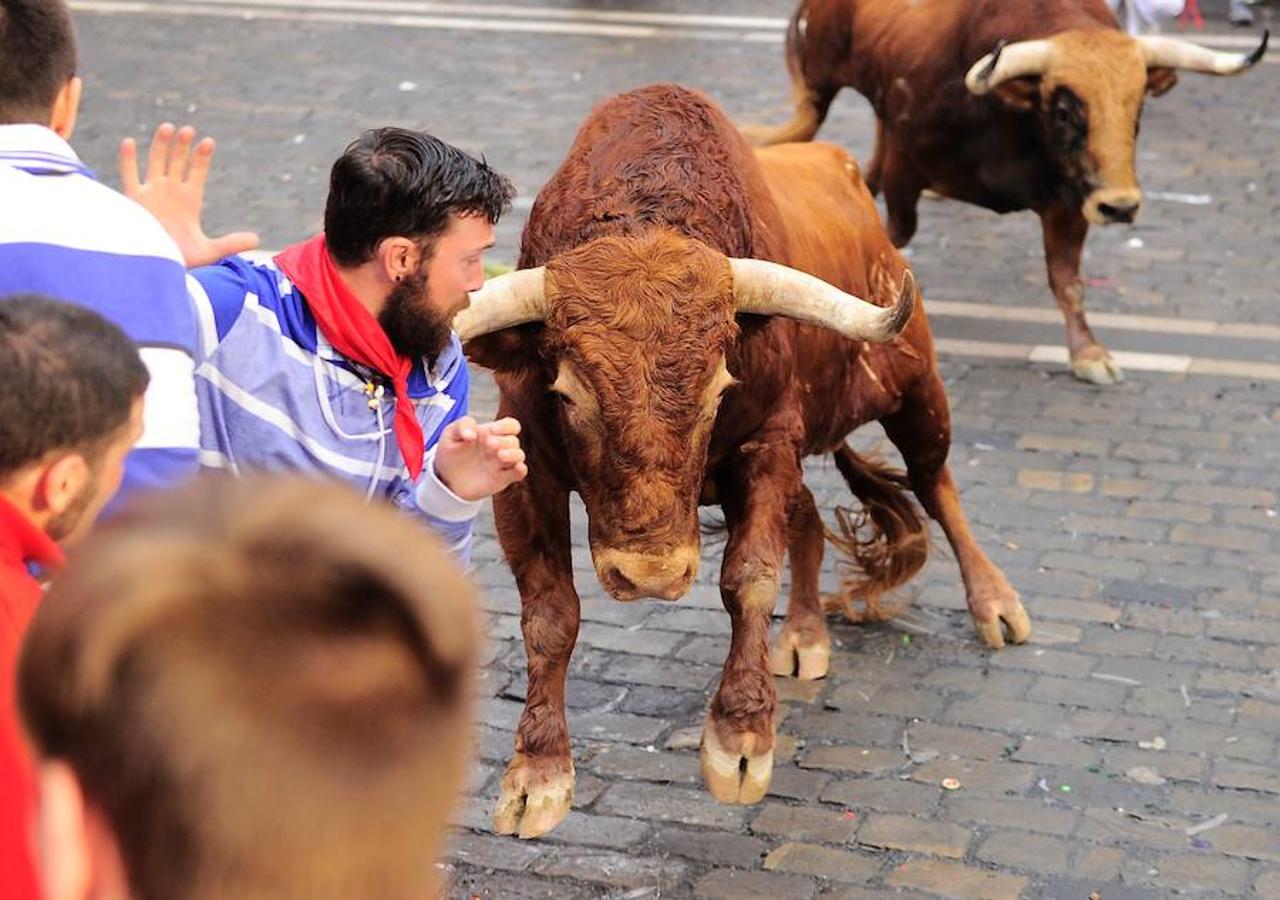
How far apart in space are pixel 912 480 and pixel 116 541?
543 centimetres

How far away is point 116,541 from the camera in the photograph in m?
1.44

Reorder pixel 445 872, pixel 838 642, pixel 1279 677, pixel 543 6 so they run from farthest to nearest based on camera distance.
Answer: pixel 543 6
pixel 838 642
pixel 1279 677
pixel 445 872

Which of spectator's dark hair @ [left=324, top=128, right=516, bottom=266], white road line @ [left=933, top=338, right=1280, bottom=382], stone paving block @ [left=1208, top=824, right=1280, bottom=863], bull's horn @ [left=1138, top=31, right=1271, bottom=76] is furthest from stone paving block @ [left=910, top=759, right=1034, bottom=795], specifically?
bull's horn @ [left=1138, top=31, right=1271, bottom=76]

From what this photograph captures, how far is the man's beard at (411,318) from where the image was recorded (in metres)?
3.96

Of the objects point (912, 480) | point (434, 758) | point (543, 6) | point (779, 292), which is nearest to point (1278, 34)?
point (543, 6)

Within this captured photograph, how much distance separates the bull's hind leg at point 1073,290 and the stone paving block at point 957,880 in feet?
14.9

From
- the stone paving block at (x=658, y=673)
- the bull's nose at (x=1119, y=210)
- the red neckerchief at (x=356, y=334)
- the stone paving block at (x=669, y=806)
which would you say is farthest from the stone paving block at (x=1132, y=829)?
the bull's nose at (x=1119, y=210)

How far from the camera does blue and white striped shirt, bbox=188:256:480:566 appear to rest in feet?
12.5

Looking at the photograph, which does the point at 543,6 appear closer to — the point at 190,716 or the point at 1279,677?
the point at 1279,677

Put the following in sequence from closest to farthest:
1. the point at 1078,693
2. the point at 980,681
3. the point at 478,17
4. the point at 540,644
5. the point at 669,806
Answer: the point at 540,644 < the point at 669,806 < the point at 1078,693 < the point at 980,681 < the point at 478,17

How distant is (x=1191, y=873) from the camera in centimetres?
484

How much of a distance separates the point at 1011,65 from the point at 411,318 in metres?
5.86

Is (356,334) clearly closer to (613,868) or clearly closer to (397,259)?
(397,259)

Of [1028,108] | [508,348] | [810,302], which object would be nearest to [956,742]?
[810,302]
